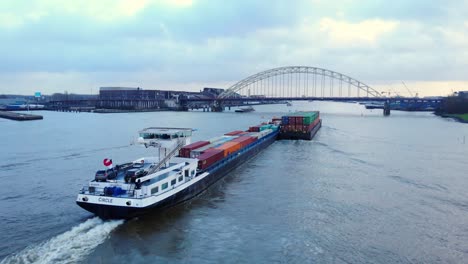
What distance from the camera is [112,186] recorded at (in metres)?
17.9

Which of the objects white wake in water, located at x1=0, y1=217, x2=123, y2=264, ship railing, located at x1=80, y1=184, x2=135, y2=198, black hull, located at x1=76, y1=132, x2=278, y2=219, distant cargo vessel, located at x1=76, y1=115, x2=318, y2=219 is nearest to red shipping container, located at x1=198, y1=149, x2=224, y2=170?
distant cargo vessel, located at x1=76, y1=115, x2=318, y2=219

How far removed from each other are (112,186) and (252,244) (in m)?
7.47

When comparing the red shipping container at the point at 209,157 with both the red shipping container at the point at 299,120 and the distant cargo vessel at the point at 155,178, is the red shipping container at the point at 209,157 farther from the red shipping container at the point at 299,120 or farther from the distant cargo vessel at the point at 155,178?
the red shipping container at the point at 299,120

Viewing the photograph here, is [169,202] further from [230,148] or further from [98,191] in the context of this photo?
[230,148]

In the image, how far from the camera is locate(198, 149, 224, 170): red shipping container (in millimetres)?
24188

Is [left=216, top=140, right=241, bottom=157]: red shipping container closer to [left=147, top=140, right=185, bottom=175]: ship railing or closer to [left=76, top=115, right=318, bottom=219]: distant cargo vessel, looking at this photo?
[left=76, top=115, right=318, bottom=219]: distant cargo vessel

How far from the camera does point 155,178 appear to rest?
19.9m

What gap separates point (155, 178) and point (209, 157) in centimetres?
619

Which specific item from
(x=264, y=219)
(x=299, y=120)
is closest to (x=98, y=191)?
(x=264, y=219)

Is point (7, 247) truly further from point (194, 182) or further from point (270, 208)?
point (270, 208)

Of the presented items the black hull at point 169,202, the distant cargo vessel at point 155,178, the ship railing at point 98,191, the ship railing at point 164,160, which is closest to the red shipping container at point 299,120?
the black hull at point 169,202

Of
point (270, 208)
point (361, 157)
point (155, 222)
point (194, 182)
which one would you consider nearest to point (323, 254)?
point (270, 208)

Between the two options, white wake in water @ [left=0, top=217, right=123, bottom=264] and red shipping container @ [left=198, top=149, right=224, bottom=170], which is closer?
white wake in water @ [left=0, top=217, right=123, bottom=264]

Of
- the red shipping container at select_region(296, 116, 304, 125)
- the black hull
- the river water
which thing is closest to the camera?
the river water
